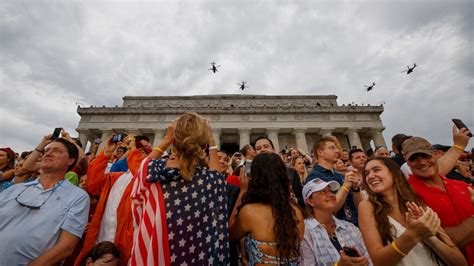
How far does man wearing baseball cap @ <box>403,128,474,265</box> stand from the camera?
6.21ft

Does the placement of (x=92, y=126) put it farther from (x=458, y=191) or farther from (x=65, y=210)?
(x=458, y=191)

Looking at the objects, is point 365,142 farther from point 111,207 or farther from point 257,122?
point 111,207

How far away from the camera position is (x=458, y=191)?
7.55 ft

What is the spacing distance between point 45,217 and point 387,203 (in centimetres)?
366

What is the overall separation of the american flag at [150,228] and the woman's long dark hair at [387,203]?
1.98m

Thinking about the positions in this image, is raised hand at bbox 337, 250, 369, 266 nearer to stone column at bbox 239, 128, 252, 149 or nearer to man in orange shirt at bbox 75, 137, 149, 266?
man in orange shirt at bbox 75, 137, 149, 266

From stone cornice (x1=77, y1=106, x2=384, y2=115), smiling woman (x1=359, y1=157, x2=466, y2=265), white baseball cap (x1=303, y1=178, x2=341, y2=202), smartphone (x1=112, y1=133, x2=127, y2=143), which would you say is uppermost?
stone cornice (x1=77, y1=106, x2=384, y2=115)

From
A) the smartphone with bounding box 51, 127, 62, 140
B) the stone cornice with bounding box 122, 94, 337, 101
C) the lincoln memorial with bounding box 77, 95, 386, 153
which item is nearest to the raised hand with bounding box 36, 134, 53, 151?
the smartphone with bounding box 51, 127, 62, 140

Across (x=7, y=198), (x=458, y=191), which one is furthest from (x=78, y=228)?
(x=458, y=191)

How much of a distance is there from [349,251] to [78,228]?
2.88 m

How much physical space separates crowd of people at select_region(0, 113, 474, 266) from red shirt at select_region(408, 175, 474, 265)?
1 cm

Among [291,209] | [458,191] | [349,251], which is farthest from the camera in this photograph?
[458,191]

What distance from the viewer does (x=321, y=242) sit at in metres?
2.29

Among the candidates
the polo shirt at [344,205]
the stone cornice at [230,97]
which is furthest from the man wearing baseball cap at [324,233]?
the stone cornice at [230,97]
